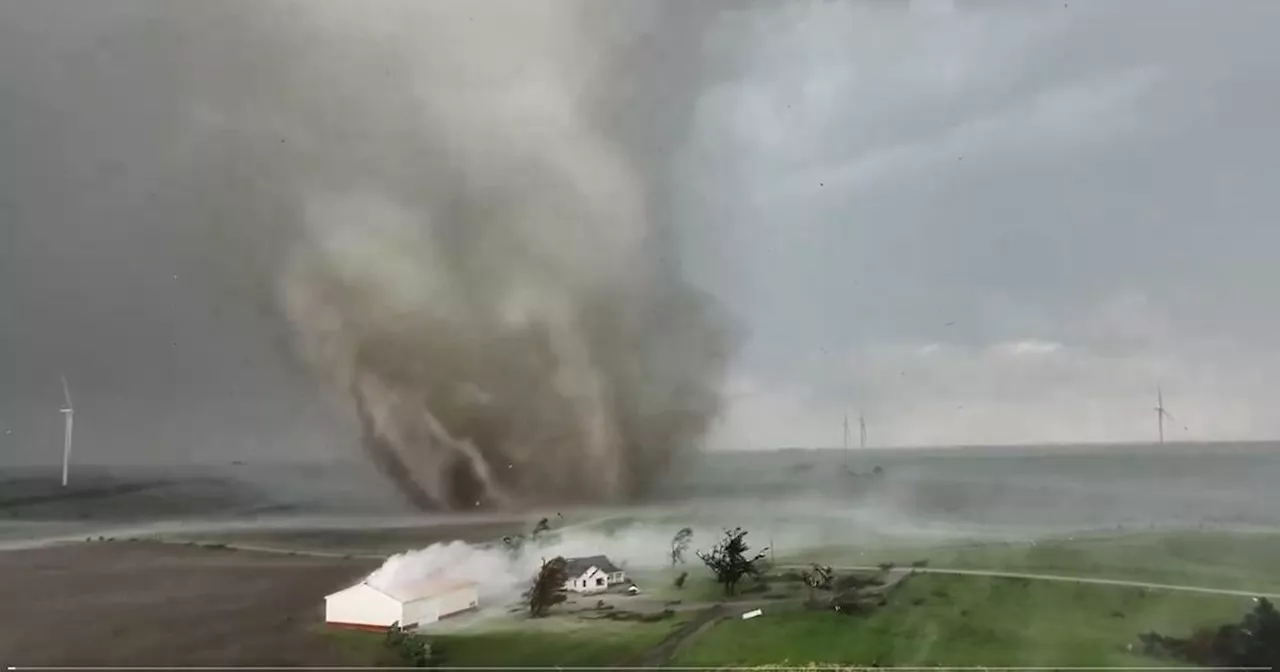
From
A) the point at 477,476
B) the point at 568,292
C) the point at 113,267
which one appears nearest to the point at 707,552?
the point at 477,476

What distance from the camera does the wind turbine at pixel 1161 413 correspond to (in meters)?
3.16

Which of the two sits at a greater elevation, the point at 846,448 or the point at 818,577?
the point at 846,448

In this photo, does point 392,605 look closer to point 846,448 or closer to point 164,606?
point 164,606

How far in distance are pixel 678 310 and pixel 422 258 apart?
978mm

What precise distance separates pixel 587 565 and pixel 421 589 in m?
0.60

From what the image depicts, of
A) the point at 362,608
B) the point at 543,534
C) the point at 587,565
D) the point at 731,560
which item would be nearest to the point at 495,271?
the point at 543,534

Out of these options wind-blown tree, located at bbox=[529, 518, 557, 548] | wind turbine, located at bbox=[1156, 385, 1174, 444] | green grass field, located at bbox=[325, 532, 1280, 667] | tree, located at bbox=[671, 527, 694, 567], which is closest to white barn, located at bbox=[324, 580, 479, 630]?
green grass field, located at bbox=[325, 532, 1280, 667]

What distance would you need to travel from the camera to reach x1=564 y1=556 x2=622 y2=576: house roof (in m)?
3.08

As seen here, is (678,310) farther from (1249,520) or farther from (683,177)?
(1249,520)

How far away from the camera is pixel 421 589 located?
2973mm

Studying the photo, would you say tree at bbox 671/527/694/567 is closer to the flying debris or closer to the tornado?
the tornado

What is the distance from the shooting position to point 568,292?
315cm

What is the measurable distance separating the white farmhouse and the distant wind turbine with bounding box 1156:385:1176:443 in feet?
6.88

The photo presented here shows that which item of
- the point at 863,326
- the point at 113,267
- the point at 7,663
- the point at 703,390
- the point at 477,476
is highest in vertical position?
the point at 113,267
